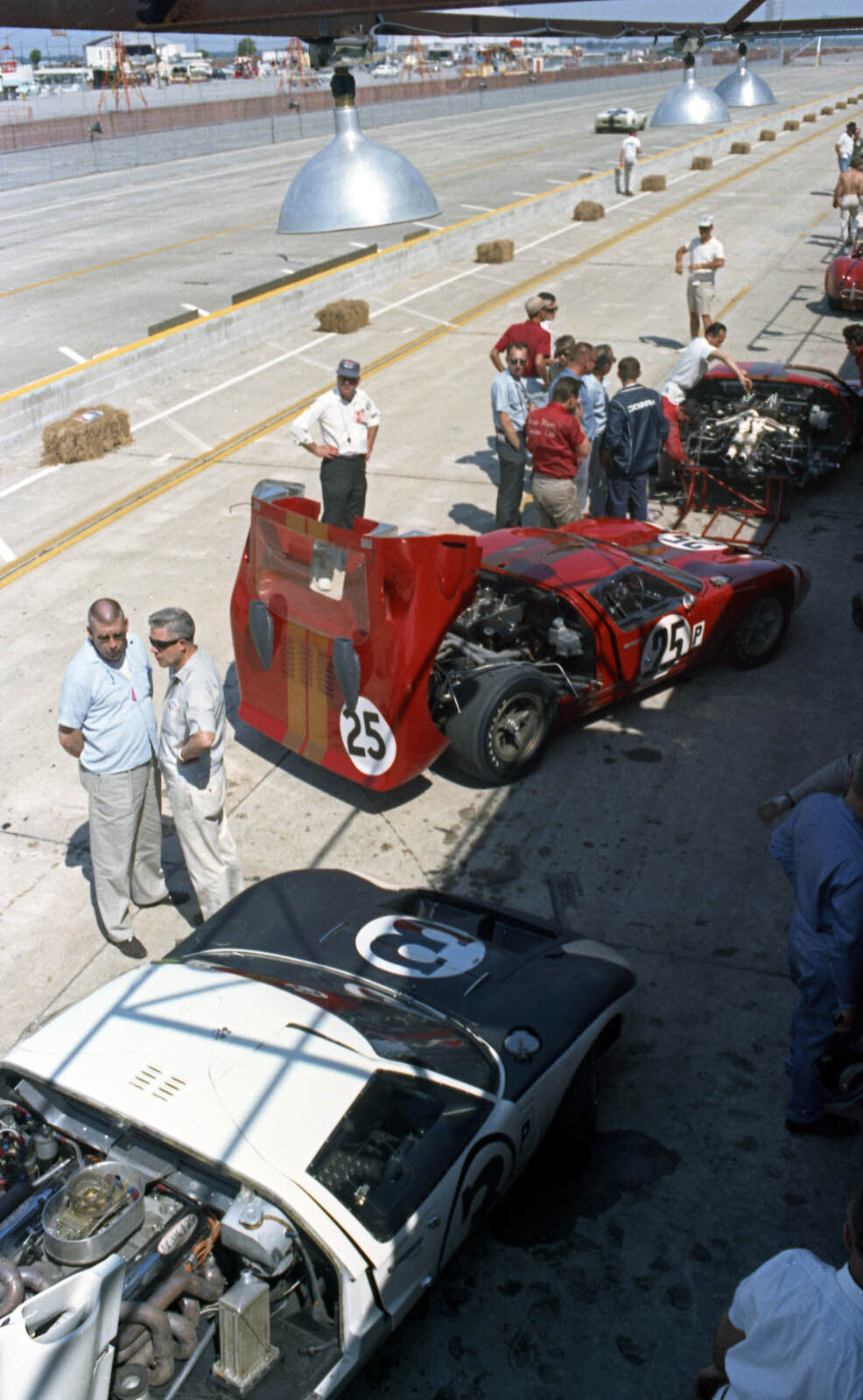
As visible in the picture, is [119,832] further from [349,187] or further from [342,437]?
[342,437]

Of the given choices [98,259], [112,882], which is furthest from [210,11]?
[98,259]

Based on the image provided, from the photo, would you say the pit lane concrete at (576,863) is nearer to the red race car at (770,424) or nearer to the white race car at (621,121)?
the red race car at (770,424)

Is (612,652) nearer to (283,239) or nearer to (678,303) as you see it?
(678,303)

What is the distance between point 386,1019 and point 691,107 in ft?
23.9

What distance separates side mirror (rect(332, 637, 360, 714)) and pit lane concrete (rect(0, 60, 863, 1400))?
0.95 meters

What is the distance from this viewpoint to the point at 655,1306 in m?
4.36

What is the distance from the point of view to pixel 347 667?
6.86m

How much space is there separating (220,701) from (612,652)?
2876mm

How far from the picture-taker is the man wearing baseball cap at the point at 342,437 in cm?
952

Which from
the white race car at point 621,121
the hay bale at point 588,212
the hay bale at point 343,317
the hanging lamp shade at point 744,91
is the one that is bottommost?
the hay bale at point 343,317

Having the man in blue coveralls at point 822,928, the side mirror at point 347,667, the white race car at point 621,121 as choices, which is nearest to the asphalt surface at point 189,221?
the white race car at point 621,121

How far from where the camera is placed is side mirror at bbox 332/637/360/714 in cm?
684

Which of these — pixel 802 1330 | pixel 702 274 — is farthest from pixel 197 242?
pixel 802 1330

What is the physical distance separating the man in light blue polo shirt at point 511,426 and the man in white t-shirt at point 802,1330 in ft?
26.9
